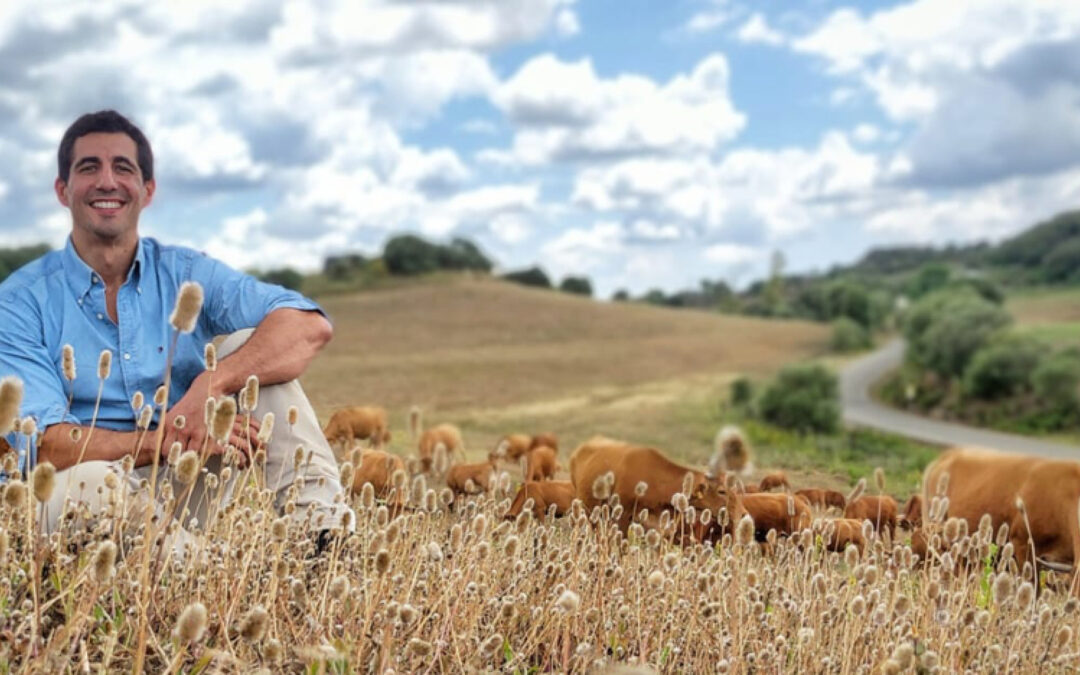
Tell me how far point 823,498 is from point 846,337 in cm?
10470

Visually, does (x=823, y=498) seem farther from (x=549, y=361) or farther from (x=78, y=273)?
(x=549, y=361)

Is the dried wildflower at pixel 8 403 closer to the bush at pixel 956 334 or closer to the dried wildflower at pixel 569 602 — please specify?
the dried wildflower at pixel 569 602

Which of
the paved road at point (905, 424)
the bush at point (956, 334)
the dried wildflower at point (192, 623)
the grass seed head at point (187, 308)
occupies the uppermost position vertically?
the grass seed head at point (187, 308)

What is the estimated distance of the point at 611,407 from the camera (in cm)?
4894

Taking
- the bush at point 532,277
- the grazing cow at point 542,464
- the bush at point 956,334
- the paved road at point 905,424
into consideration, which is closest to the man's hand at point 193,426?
the grazing cow at point 542,464

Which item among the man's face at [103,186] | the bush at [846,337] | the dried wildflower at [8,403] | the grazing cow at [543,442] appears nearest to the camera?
the dried wildflower at [8,403]

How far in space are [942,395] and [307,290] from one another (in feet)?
160

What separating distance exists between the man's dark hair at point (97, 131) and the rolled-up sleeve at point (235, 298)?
0.70 meters

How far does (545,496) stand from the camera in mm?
7324

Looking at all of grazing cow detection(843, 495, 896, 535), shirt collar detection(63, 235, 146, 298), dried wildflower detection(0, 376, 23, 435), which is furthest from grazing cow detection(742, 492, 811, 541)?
dried wildflower detection(0, 376, 23, 435)

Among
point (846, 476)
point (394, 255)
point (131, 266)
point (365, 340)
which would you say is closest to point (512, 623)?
point (131, 266)

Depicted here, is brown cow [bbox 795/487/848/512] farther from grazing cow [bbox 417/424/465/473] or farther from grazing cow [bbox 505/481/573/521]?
grazing cow [bbox 417/424/465/473]

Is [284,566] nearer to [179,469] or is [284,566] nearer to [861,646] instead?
[179,469]

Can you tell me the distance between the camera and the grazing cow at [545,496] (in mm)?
7185
